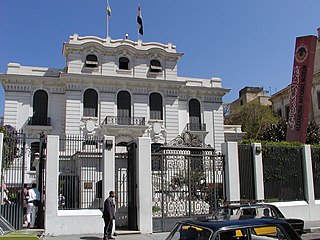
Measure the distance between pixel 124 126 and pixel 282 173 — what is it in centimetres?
1941

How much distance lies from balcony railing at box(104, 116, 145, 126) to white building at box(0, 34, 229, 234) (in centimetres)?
9

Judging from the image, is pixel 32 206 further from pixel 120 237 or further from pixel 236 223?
pixel 236 223

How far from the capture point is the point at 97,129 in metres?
34.9

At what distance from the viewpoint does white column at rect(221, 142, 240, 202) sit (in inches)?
610

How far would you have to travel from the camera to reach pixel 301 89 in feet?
75.3

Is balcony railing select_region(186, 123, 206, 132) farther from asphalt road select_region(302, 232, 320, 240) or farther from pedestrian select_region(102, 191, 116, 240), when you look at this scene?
pedestrian select_region(102, 191, 116, 240)

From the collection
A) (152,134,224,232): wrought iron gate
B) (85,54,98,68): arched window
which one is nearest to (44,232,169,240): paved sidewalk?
(152,134,224,232): wrought iron gate

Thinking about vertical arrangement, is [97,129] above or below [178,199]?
above

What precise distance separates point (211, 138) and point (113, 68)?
1166cm

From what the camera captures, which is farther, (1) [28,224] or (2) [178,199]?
(2) [178,199]

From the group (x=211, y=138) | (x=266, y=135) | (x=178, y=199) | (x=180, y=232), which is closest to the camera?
(x=180, y=232)

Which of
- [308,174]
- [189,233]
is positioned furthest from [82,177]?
[308,174]

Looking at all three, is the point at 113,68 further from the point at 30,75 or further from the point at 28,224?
the point at 28,224

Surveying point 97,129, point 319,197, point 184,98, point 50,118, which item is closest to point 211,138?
point 184,98
